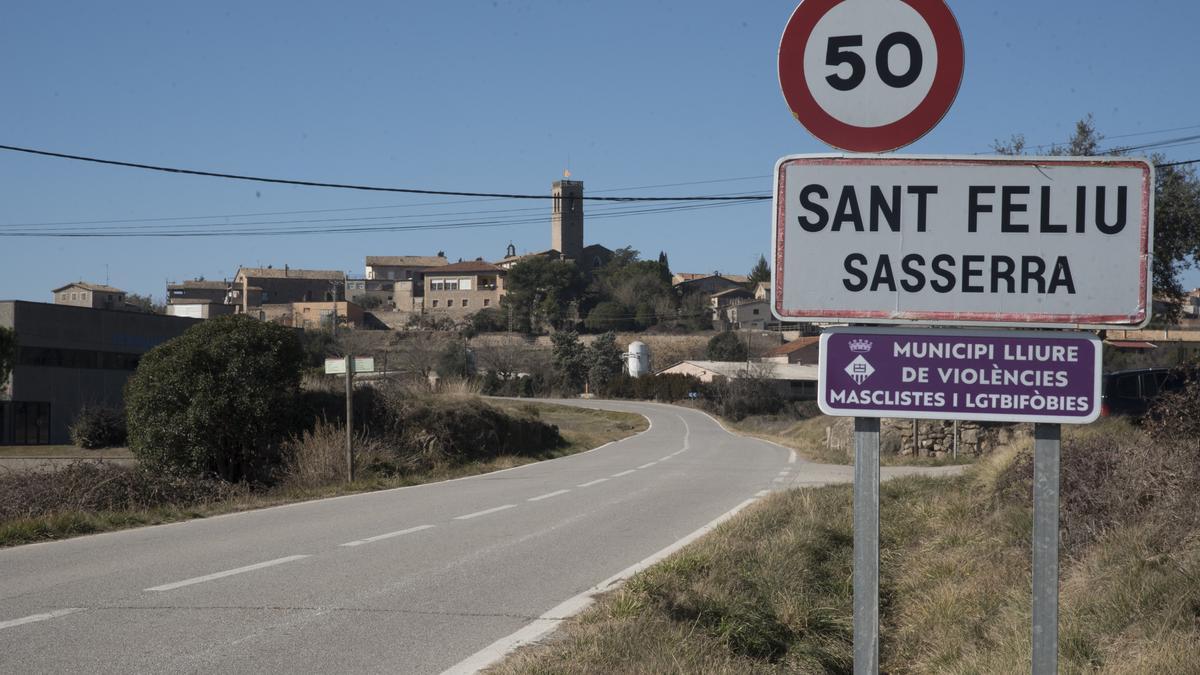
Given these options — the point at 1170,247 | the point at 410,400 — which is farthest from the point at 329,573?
the point at 1170,247

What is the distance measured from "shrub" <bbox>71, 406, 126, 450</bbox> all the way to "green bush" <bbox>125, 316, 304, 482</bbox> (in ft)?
66.9

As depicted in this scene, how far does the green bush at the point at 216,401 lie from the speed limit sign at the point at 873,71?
1837cm

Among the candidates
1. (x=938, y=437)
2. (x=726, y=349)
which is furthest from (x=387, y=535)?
(x=726, y=349)

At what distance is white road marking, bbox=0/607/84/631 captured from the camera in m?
6.37

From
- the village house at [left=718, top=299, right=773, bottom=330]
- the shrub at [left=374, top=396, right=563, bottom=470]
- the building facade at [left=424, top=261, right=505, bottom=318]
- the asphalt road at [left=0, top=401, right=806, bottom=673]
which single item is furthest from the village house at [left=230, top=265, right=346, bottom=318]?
the asphalt road at [left=0, top=401, right=806, bottom=673]

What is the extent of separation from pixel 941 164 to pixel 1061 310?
501mm

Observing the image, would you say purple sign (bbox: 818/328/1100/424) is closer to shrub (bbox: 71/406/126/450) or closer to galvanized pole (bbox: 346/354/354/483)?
galvanized pole (bbox: 346/354/354/483)

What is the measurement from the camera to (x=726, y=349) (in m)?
95.8

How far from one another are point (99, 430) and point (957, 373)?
4083 cm

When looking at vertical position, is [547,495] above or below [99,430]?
above

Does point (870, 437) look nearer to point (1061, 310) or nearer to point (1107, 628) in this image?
point (1061, 310)

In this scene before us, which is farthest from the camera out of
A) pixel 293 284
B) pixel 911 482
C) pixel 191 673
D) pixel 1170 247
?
pixel 293 284

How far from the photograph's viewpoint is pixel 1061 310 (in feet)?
9.18

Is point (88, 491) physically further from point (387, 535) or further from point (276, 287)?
point (276, 287)
